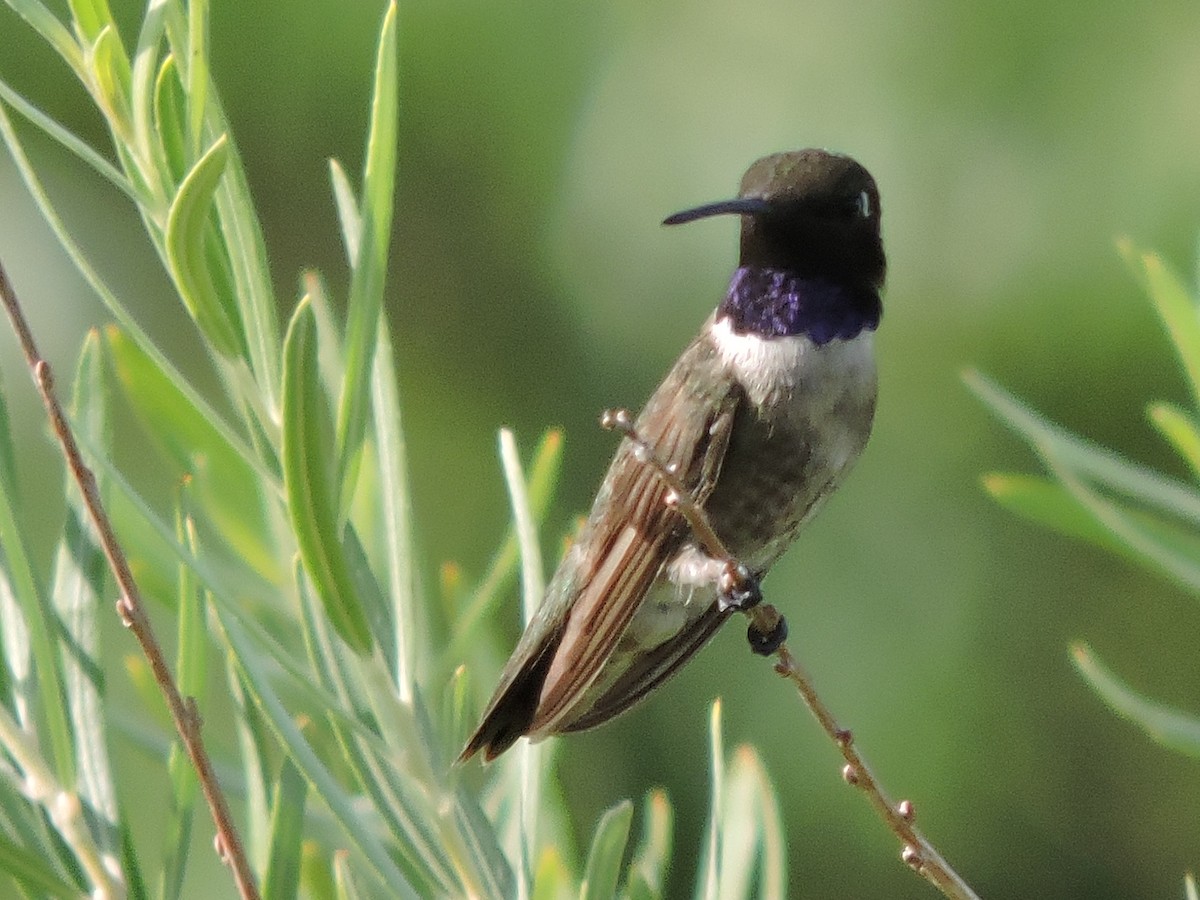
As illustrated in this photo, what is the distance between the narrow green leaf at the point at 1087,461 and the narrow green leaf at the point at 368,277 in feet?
1.46

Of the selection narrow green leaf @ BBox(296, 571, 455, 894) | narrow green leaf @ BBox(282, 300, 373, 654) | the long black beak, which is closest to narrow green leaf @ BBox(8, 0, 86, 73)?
narrow green leaf @ BBox(282, 300, 373, 654)

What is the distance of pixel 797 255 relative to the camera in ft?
→ 5.94

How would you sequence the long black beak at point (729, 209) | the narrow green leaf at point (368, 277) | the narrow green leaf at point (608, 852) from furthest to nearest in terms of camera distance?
the long black beak at point (729, 209), the narrow green leaf at point (608, 852), the narrow green leaf at point (368, 277)

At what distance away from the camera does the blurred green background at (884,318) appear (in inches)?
80.7

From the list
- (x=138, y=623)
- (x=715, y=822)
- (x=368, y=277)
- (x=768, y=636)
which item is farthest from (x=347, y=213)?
(x=768, y=636)

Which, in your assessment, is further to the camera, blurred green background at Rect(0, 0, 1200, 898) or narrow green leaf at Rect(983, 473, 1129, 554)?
blurred green background at Rect(0, 0, 1200, 898)

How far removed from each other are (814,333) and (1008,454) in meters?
0.45

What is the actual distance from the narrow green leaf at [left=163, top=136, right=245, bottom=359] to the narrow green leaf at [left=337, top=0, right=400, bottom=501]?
0.08 meters

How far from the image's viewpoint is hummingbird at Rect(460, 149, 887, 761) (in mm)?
1665

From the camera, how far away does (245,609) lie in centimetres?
97

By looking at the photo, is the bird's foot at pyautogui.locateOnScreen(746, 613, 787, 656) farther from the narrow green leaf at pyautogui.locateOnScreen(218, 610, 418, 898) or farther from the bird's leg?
the narrow green leaf at pyautogui.locateOnScreen(218, 610, 418, 898)

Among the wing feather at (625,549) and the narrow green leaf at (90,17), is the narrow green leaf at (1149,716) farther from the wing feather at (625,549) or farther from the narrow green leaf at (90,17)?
the narrow green leaf at (90,17)

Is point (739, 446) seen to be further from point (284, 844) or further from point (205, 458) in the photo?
point (284, 844)

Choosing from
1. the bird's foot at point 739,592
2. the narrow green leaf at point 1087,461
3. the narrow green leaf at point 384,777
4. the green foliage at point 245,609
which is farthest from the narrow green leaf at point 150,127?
the bird's foot at point 739,592
